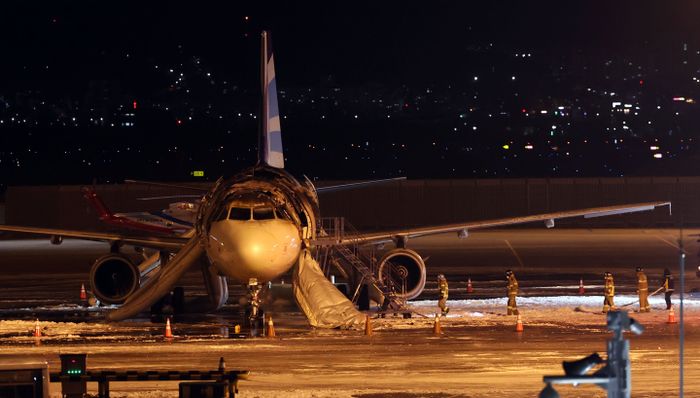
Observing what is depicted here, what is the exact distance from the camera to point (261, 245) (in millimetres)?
29172

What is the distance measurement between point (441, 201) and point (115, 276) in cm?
4636

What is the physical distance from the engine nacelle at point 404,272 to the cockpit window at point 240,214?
18.9ft

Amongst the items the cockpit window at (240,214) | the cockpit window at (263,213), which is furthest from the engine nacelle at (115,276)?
the cockpit window at (263,213)

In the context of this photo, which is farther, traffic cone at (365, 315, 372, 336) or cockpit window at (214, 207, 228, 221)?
cockpit window at (214, 207, 228, 221)

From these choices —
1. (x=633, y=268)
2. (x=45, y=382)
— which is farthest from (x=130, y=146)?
(x=45, y=382)

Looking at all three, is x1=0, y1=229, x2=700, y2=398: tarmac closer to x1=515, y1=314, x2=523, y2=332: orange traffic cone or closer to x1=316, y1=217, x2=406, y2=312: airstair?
x1=515, y1=314, x2=523, y2=332: orange traffic cone

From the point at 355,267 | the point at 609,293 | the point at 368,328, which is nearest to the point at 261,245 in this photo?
the point at 368,328

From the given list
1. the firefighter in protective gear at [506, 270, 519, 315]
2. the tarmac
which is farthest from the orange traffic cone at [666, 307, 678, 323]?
the firefighter in protective gear at [506, 270, 519, 315]

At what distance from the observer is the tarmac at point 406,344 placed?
2108 cm

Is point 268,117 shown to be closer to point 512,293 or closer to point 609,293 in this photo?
point 512,293

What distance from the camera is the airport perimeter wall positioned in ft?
255

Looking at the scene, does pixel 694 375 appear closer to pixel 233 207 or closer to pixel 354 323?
pixel 354 323

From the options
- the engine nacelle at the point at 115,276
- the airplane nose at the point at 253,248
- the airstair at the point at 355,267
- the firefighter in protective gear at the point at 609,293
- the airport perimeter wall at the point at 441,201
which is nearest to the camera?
the airplane nose at the point at 253,248

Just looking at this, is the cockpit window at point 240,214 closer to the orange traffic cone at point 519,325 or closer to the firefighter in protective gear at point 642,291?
the orange traffic cone at point 519,325
